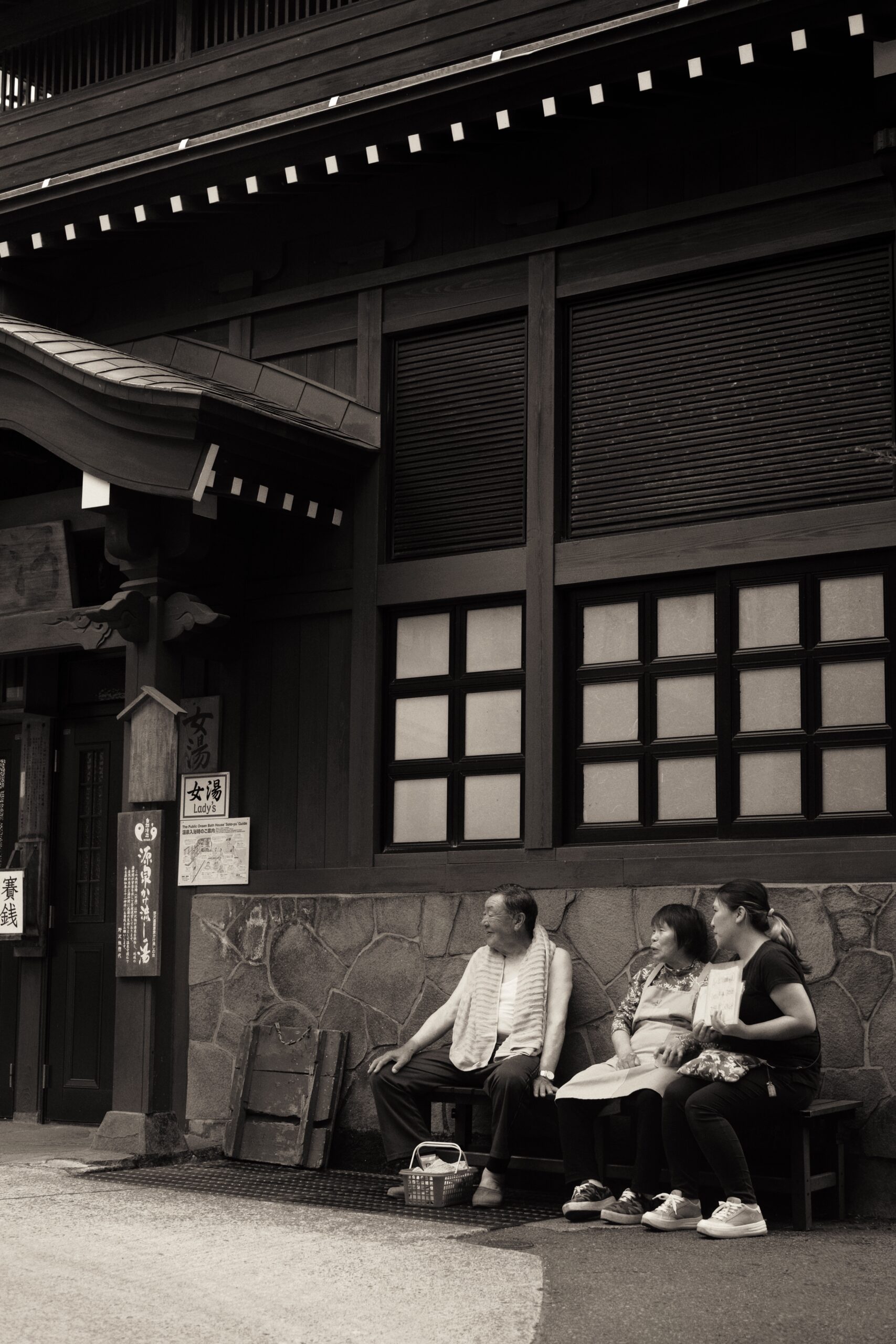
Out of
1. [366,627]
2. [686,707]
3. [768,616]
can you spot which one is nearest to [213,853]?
[366,627]

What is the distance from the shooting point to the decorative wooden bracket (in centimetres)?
903

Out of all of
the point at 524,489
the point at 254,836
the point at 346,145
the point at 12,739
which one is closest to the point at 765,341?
the point at 524,489

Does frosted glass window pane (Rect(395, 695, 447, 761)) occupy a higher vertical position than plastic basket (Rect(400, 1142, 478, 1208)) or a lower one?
higher

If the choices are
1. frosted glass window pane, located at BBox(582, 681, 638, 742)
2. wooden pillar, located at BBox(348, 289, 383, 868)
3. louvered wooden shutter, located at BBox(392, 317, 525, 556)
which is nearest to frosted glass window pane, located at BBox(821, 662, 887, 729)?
→ frosted glass window pane, located at BBox(582, 681, 638, 742)

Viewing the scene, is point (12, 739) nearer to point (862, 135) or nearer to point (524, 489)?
point (524, 489)

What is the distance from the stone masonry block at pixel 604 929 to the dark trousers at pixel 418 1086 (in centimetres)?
71

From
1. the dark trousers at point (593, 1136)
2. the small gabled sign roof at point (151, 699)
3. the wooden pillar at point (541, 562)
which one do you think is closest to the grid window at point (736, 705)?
the wooden pillar at point (541, 562)

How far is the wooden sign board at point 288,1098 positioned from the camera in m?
8.70

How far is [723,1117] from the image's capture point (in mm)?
6691

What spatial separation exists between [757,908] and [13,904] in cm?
543

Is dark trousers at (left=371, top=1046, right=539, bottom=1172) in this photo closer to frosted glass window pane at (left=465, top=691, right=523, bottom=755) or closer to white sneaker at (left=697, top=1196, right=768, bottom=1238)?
white sneaker at (left=697, top=1196, right=768, bottom=1238)

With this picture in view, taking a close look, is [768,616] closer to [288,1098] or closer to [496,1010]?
[496,1010]

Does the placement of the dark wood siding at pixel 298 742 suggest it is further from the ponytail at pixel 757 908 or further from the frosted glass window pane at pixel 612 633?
the ponytail at pixel 757 908

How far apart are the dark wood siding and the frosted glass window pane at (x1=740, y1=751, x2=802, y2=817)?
240cm
